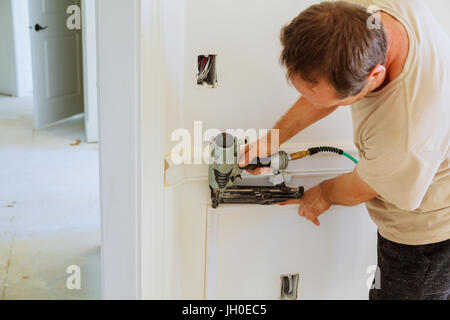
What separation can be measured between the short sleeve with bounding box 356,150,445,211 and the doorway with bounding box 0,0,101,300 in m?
1.66

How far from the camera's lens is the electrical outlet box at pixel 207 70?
163 cm

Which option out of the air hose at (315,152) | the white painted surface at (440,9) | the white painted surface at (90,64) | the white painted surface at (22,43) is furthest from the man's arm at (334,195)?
the white painted surface at (22,43)

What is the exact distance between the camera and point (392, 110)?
132 centimetres

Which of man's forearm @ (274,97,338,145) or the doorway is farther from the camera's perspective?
the doorway

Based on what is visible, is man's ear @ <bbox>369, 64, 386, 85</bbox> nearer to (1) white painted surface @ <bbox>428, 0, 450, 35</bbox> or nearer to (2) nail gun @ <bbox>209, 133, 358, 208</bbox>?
(2) nail gun @ <bbox>209, 133, 358, 208</bbox>

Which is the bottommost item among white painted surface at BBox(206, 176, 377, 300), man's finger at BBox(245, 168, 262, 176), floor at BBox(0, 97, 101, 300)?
floor at BBox(0, 97, 101, 300)

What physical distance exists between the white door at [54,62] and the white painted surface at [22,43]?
73 centimetres

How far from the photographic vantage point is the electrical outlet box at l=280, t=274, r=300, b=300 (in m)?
1.98

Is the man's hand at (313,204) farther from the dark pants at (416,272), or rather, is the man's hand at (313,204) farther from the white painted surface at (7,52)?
the white painted surface at (7,52)

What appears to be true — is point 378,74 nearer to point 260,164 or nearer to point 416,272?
point 260,164

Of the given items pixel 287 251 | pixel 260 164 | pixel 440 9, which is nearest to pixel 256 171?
pixel 260 164

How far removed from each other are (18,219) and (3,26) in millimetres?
3400

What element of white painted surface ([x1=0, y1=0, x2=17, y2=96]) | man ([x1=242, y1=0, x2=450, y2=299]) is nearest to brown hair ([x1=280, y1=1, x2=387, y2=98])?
man ([x1=242, y1=0, x2=450, y2=299])

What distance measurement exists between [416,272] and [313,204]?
397 mm
